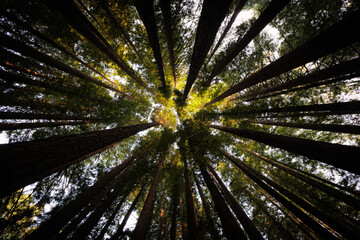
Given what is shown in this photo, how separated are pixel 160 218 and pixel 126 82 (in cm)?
1034

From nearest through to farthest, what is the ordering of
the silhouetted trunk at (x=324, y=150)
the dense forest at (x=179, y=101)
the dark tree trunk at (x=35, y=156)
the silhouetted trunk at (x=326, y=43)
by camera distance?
the dark tree trunk at (x=35, y=156), the silhouetted trunk at (x=324, y=150), the silhouetted trunk at (x=326, y=43), the dense forest at (x=179, y=101)

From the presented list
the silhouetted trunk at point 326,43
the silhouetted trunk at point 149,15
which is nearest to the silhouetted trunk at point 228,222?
the silhouetted trunk at point 326,43

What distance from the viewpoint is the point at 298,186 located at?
706 cm

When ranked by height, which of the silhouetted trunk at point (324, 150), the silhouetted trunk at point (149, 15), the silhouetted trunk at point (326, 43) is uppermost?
the silhouetted trunk at point (149, 15)

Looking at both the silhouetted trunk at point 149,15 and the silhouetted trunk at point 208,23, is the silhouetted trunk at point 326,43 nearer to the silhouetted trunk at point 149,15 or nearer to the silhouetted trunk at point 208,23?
the silhouetted trunk at point 208,23

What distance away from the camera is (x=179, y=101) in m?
10.9

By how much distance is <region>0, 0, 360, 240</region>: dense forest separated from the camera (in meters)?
3.09

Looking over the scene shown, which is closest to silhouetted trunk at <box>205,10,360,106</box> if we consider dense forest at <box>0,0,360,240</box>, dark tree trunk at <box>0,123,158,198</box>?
dense forest at <box>0,0,360,240</box>

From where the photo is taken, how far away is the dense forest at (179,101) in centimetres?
309

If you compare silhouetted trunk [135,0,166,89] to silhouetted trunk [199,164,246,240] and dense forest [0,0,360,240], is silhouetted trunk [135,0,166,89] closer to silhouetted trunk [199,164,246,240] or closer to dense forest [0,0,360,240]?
dense forest [0,0,360,240]

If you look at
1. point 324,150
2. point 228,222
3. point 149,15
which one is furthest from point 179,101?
point 324,150

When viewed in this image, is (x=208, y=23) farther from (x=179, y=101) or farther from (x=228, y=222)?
(x=179, y=101)

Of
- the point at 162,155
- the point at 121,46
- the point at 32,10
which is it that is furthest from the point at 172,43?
the point at 162,155

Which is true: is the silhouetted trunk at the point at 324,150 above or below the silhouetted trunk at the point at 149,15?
below
